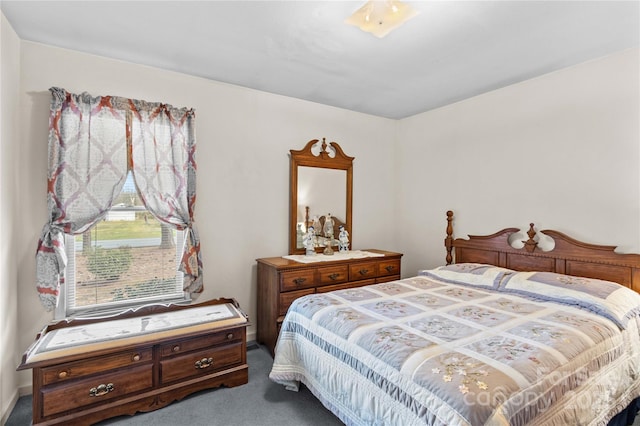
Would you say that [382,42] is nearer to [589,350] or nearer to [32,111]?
[589,350]

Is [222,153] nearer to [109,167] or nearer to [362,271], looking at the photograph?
[109,167]

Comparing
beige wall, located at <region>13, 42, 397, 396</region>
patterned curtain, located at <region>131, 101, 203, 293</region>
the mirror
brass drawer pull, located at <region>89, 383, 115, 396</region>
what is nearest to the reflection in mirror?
the mirror

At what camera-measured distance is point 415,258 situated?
4.28 meters

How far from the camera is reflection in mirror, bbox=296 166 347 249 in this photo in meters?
3.70

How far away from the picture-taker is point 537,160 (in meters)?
3.08

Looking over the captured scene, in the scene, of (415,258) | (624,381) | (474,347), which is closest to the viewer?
(474,347)

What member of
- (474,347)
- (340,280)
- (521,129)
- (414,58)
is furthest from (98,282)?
(521,129)

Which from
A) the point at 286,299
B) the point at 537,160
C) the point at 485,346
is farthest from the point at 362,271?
the point at 537,160

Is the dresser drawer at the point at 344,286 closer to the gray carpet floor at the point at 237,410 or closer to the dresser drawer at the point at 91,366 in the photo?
the gray carpet floor at the point at 237,410

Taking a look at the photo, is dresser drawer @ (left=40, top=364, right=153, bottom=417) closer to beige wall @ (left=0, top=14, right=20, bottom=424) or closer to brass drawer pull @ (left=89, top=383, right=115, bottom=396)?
brass drawer pull @ (left=89, top=383, right=115, bottom=396)

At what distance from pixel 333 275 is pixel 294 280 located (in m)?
0.46

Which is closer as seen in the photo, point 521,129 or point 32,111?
point 32,111

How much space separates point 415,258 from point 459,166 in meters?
1.31

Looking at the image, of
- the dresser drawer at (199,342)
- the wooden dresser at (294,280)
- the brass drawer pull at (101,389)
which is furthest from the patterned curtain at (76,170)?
the wooden dresser at (294,280)
